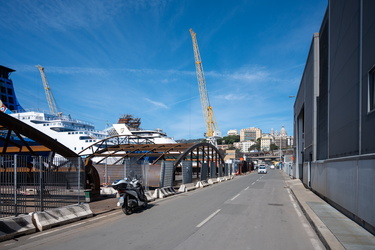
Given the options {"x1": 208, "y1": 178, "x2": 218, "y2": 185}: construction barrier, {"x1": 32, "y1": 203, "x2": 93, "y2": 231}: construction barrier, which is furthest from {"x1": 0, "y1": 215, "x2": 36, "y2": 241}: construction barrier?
{"x1": 208, "y1": 178, "x2": 218, "y2": 185}: construction barrier

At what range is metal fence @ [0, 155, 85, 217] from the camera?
850 cm

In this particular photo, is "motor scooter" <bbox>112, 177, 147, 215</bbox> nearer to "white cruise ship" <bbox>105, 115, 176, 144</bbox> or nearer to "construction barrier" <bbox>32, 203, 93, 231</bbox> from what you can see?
"construction barrier" <bbox>32, 203, 93, 231</bbox>

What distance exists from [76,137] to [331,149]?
4346 centimetres

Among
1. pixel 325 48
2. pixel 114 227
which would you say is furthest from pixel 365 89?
pixel 325 48

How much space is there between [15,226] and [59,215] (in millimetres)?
1667

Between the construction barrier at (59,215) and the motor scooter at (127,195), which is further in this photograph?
the motor scooter at (127,195)

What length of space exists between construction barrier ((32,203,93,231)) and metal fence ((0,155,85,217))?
37cm

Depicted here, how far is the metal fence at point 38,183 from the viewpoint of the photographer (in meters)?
8.50

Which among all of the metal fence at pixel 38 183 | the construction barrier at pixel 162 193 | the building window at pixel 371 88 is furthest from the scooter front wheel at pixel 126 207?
the building window at pixel 371 88

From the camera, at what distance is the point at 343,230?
7.97m

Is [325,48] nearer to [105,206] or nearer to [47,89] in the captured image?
[105,206]

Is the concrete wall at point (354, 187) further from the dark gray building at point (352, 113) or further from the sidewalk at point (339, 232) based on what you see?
the sidewalk at point (339, 232)

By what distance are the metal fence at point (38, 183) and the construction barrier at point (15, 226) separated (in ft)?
1.50

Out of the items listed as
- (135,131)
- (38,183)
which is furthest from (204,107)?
(38,183)
